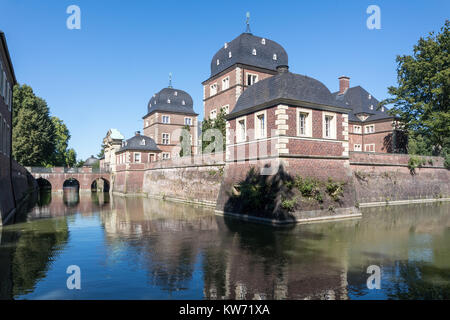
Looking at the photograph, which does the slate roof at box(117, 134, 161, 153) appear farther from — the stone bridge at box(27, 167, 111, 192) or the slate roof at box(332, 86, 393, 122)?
the slate roof at box(332, 86, 393, 122)

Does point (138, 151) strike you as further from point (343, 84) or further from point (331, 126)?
point (343, 84)

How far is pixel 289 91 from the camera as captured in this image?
56.1 ft

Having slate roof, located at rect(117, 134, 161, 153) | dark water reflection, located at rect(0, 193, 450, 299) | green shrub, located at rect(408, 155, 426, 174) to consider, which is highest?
slate roof, located at rect(117, 134, 161, 153)

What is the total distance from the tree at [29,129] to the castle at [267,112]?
10.2m

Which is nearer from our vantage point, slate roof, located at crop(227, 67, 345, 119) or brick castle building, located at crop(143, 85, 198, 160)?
slate roof, located at crop(227, 67, 345, 119)

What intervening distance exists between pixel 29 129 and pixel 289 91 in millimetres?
38936

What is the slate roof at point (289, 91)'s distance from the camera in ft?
56.3

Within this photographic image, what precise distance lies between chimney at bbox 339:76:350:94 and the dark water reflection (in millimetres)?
33758

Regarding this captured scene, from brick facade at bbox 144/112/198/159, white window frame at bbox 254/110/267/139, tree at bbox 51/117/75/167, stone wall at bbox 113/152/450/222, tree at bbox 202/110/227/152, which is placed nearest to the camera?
stone wall at bbox 113/152/450/222

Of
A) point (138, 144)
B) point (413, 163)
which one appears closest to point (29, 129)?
point (138, 144)

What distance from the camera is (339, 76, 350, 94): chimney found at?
46031 mm

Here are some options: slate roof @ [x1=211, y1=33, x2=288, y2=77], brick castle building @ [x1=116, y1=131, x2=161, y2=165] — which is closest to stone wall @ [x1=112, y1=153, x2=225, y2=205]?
brick castle building @ [x1=116, y1=131, x2=161, y2=165]

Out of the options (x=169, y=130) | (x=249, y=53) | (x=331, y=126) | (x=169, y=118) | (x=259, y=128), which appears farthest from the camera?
(x=169, y=118)

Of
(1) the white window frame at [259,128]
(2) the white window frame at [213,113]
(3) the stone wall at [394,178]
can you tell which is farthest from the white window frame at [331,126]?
(2) the white window frame at [213,113]
